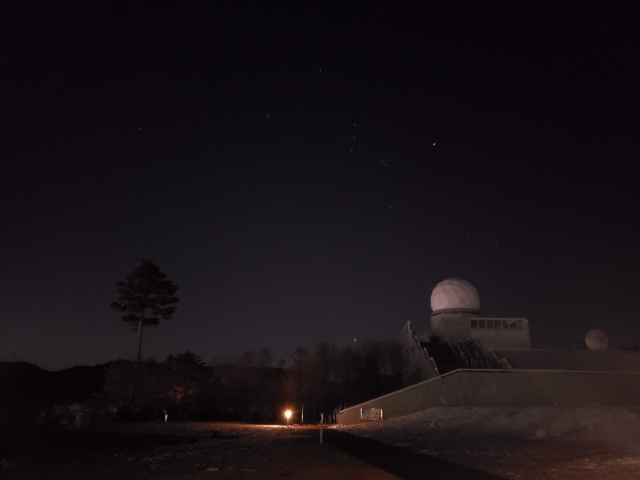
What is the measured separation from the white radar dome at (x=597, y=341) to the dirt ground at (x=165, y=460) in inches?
1527

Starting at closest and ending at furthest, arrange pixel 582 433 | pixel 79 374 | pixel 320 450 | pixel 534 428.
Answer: pixel 320 450 < pixel 582 433 < pixel 534 428 < pixel 79 374

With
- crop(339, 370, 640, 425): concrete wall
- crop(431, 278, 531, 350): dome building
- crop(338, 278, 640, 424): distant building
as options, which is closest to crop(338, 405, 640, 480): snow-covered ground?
crop(339, 370, 640, 425): concrete wall

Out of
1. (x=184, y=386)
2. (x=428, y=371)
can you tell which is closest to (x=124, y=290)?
(x=184, y=386)

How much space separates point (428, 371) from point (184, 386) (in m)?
22.6

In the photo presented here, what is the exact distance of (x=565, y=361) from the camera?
39094mm

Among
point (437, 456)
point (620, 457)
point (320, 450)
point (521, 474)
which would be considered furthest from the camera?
point (320, 450)

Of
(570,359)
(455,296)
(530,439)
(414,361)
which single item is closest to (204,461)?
(530,439)

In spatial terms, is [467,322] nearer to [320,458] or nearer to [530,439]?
[530,439]

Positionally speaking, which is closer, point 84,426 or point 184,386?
point 84,426

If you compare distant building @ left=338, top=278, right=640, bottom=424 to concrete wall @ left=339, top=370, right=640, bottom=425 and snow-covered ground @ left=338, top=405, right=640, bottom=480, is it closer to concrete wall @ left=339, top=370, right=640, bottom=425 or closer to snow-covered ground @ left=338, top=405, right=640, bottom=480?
concrete wall @ left=339, top=370, right=640, bottom=425

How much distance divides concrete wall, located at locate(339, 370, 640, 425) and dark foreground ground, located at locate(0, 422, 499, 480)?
1260 cm

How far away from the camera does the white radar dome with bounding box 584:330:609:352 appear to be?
1778 inches

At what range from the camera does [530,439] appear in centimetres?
1791

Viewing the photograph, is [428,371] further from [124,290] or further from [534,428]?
[124,290]
